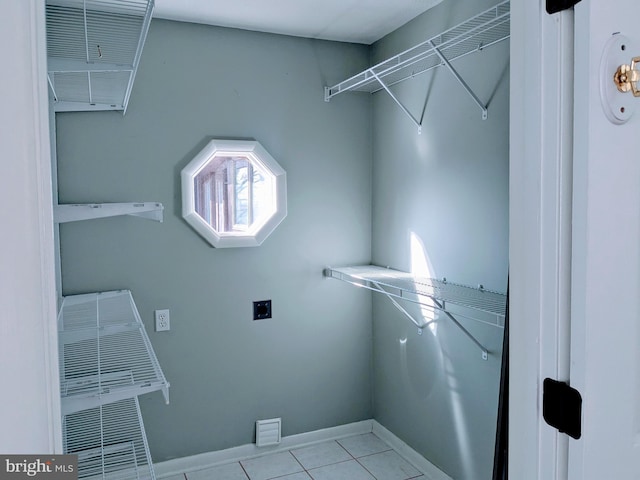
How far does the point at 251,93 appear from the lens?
2.69 metres

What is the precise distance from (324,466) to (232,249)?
1.23 metres

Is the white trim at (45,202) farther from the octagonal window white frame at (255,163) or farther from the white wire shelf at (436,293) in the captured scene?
the octagonal window white frame at (255,163)

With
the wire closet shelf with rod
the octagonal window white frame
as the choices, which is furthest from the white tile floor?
the octagonal window white frame

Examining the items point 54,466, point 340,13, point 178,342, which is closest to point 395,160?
point 340,13

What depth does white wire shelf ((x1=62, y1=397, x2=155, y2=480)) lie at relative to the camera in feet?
7.69

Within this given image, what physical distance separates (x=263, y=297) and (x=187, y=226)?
0.56 m
